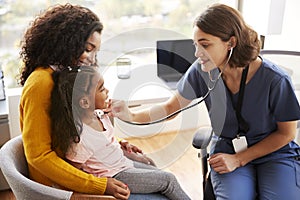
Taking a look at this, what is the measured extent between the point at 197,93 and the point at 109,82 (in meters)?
0.43

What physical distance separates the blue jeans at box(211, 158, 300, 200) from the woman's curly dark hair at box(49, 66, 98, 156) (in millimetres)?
578

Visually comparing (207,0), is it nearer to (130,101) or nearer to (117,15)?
(117,15)

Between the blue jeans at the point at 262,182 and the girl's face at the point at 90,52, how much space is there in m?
0.64

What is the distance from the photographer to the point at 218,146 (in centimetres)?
153

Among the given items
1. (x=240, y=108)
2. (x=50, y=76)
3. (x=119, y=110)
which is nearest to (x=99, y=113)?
(x=119, y=110)

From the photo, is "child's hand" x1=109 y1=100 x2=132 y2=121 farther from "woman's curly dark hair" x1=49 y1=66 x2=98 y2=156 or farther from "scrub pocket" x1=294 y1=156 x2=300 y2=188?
"scrub pocket" x1=294 y1=156 x2=300 y2=188

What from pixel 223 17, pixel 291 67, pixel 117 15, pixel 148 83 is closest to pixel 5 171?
pixel 148 83

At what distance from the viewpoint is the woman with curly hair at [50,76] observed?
Result: 1.14 meters

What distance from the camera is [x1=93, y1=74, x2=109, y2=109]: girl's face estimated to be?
1.15 m

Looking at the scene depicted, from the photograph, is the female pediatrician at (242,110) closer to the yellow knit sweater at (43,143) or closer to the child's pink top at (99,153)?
the child's pink top at (99,153)

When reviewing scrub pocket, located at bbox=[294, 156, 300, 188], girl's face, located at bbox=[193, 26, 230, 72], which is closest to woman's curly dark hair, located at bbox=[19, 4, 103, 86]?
girl's face, located at bbox=[193, 26, 230, 72]

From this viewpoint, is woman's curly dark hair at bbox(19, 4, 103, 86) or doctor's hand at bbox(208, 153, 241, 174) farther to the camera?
doctor's hand at bbox(208, 153, 241, 174)

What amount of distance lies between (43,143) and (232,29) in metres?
0.76

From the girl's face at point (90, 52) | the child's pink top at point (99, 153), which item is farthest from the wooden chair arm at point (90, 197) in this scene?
the girl's face at point (90, 52)
